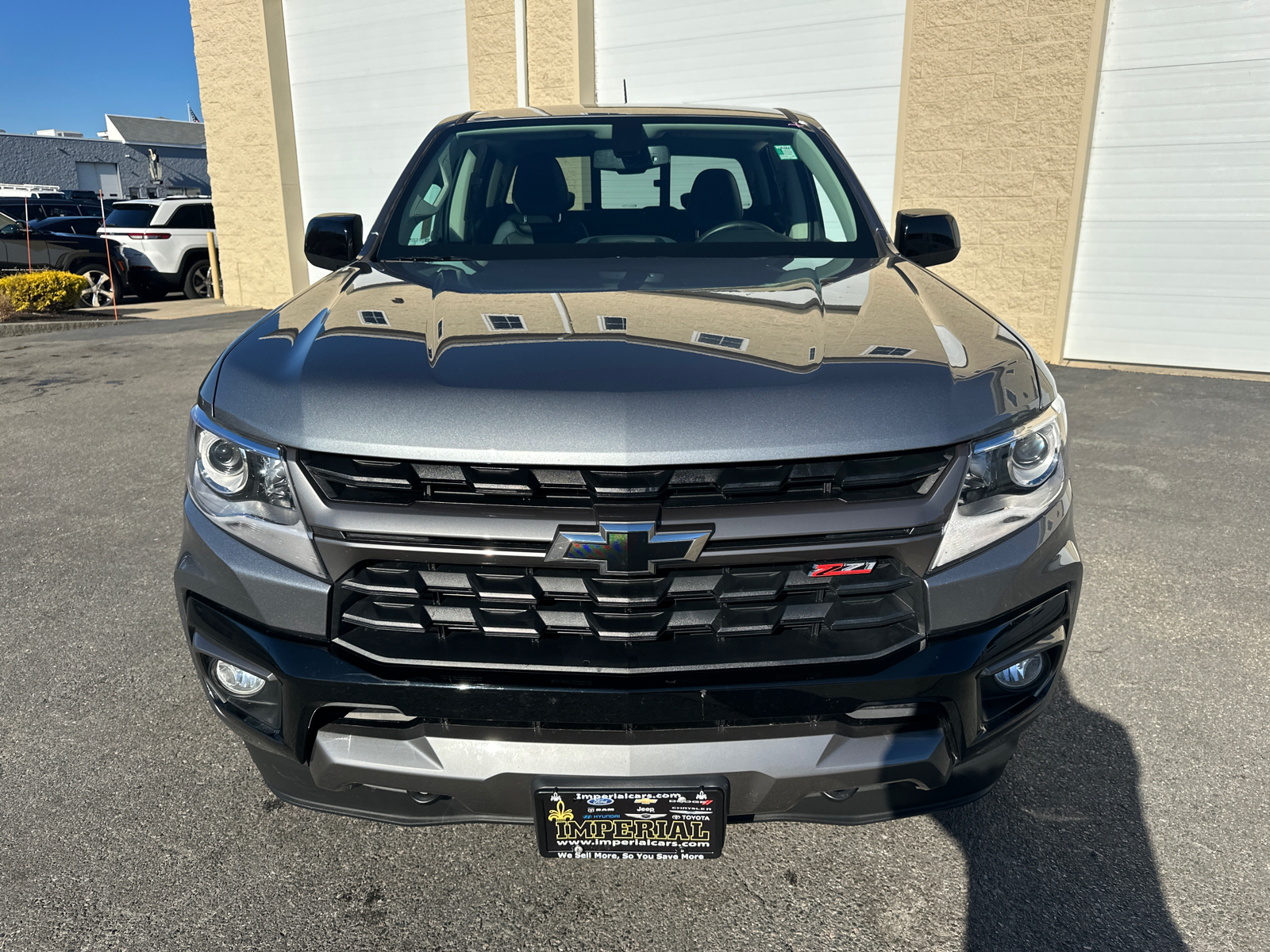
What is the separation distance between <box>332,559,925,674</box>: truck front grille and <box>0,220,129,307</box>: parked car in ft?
50.2

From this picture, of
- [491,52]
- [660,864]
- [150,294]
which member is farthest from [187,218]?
[660,864]

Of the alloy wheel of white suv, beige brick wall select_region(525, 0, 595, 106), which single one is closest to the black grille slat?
beige brick wall select_region(525, 0, 595, 106)

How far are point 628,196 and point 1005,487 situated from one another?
173cm

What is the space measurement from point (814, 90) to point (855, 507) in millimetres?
8921

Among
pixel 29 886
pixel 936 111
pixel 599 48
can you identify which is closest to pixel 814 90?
pixel 936 111

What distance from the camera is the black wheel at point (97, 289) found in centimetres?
1452

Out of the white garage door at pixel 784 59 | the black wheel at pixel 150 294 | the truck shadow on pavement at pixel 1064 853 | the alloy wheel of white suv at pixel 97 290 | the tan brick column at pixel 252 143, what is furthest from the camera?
the black wheel at pixel 150 294

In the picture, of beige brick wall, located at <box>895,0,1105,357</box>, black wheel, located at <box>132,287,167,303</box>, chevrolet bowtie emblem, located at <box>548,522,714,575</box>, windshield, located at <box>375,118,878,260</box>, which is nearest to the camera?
chevrolet bowtie emblem, located at <box>548,522,714,575</box>

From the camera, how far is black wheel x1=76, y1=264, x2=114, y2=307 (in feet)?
47.6

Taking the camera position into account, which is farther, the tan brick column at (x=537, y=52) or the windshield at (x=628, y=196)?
the tan brick column at (x=537, y=52)

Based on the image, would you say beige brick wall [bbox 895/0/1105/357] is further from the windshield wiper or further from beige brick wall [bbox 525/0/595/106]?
the windshield wiper

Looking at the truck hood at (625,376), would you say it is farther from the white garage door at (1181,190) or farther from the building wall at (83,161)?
the building wall at (83,161)

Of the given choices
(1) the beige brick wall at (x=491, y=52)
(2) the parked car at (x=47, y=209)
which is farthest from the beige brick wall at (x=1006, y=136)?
(2) the parked car at (x=47, y=209)

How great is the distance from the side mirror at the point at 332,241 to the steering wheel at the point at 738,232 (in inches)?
47.2
